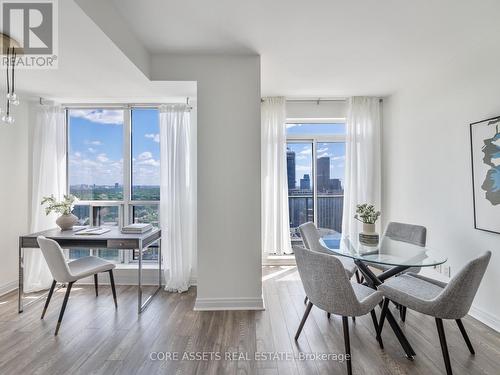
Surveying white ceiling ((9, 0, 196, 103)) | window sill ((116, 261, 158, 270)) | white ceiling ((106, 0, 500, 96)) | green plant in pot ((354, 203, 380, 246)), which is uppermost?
white ceiling ((106, 0, 500, 96))

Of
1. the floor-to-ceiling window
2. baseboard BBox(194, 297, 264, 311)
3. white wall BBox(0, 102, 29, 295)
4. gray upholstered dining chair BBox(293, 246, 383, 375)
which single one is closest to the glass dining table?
gray upholstered dining chair BBox(293, 246, 383, 375)

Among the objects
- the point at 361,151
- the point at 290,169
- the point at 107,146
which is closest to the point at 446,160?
the point at 361,151

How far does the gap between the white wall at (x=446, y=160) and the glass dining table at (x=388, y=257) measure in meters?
0.65

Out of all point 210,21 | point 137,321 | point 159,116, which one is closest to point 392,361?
point 137,321

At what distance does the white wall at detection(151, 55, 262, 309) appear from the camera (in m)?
2.74

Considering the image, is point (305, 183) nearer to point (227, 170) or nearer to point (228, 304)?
point (227, 170)

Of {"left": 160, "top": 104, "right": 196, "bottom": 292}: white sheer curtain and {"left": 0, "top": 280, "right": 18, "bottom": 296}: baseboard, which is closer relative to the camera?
{"left": 0, "top": 280, "right": 18, "bottom": 296}: baseboard

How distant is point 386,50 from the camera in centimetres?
262

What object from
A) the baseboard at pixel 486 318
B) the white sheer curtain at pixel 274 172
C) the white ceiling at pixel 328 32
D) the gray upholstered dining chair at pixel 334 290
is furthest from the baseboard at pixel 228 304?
the white ceiling at pixel 328 32

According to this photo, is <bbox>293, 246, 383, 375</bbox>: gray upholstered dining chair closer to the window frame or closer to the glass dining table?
the glass dining table

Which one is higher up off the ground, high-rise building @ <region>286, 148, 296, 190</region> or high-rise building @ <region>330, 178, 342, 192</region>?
high-rise building @ <region>286, 148, 296, 190</region>

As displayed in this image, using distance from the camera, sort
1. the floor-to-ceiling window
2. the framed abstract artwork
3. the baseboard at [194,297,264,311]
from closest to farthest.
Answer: the framed abstract artwork, the baseboard at [194,297,264,311], the floor-to-ceiling window

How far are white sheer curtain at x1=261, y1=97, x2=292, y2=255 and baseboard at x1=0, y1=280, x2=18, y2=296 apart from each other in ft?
10.8

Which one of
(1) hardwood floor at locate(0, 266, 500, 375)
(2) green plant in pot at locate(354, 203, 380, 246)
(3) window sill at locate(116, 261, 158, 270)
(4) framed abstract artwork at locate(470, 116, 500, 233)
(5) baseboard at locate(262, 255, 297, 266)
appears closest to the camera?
(1) hardwood floor at locate(0, 266, 500, 375)
